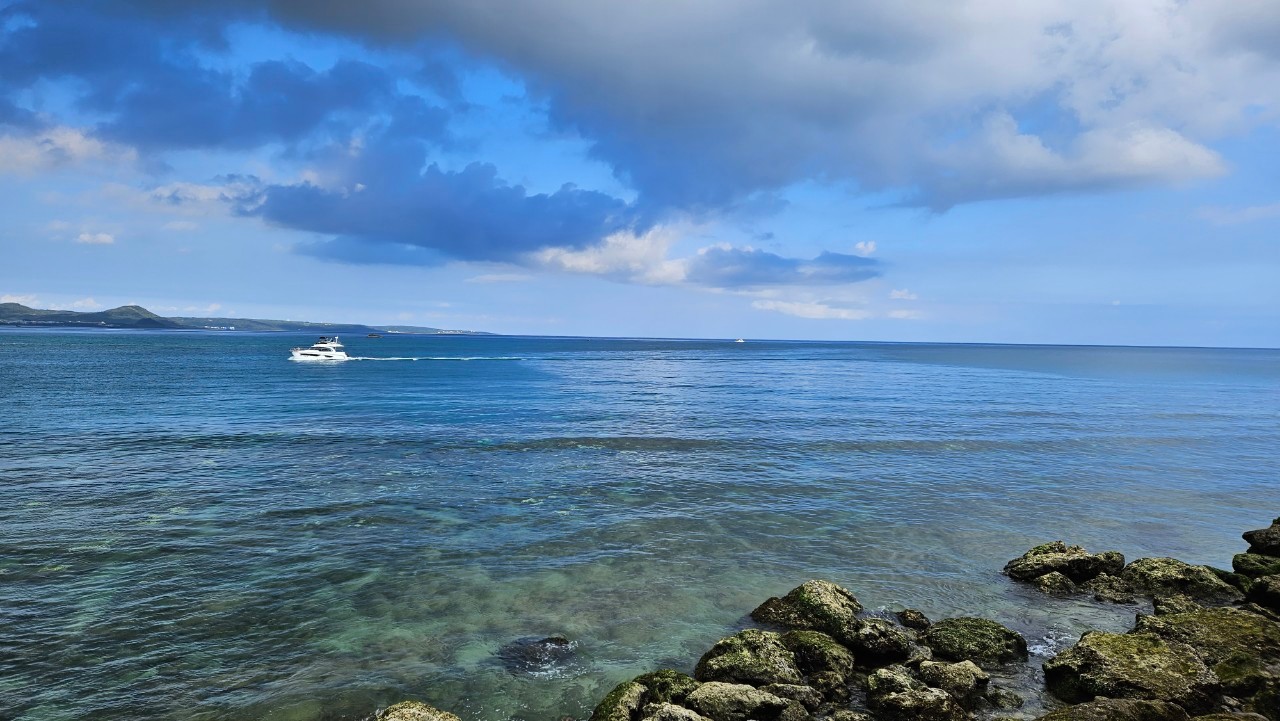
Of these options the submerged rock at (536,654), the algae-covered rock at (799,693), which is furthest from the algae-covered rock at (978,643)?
the submerged rock at (536,654)

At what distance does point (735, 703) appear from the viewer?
12250mm

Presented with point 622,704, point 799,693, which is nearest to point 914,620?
point 799,693

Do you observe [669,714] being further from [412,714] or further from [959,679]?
[959,679]

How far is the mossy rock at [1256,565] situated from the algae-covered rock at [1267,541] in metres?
0.91

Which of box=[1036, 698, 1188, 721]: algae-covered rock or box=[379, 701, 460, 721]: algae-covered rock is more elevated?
box=[1036, 698, 1188, 721]: algae-covered rock

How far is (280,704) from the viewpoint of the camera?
13.1m

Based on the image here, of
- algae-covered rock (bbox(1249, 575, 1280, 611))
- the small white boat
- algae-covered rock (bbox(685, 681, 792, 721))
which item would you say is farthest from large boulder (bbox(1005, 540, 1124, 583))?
the small white boat

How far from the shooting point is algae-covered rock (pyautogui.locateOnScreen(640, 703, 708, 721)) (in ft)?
37.3

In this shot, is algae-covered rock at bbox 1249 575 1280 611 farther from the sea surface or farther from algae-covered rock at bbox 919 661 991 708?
algae-covered rock at bbox 919 661 991 708

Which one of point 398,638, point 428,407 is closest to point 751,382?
point 428,407

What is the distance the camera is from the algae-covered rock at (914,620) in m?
16.9

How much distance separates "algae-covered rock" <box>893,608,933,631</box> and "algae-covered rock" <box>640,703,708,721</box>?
310 inches

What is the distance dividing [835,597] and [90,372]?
110 metres

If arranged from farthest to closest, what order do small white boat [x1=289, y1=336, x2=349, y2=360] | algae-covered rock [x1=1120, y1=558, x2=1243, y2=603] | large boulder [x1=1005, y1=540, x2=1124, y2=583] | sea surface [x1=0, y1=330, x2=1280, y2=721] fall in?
small white boat [x1=289, y1=336, x2=349, y2=360] → large boulder [x1=1005, y1=540, x2=1124, y2=583] → algae-covered rock [x1=1120, y1=558, x2=1243, y2=603] → sea surface [x1=0, y1=330, x2=1280, y2=721]
